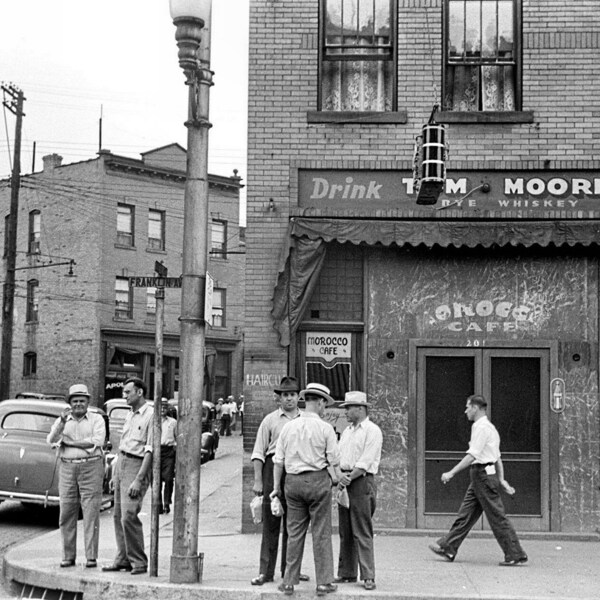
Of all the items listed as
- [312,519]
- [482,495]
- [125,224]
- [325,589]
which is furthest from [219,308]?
[325,589]

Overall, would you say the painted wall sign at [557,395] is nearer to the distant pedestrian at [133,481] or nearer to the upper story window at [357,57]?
the upper story window at [357,57]

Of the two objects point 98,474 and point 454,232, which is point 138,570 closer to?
point 98,474

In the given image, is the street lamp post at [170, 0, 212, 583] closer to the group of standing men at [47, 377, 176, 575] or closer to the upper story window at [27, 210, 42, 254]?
the group of standing men at [47, 377, 176, 575]

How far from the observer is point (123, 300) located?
141 feet

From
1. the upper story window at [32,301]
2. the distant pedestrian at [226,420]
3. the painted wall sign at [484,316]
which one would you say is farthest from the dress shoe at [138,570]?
the upper story window at [32,301]

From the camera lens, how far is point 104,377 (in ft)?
137

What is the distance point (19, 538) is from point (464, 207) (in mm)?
7343

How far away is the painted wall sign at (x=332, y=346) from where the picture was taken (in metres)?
12.7

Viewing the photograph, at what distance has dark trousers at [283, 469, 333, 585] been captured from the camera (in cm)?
870

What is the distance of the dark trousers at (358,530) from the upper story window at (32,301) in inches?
1471

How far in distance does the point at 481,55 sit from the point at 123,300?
31.6m

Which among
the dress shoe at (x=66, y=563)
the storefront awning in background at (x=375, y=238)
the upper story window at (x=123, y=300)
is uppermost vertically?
the upper story window at (x=123, y=300)

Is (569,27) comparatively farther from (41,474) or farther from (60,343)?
(60,343)

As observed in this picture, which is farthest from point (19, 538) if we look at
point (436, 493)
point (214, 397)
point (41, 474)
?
point (214, 397)
